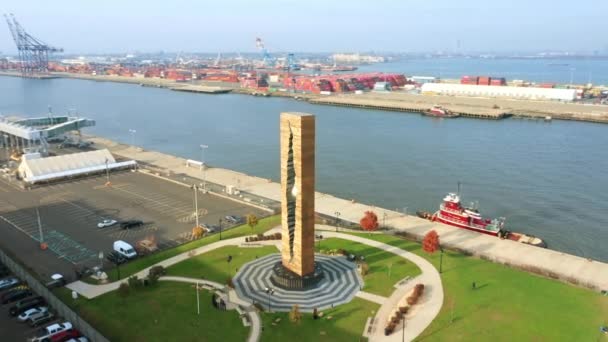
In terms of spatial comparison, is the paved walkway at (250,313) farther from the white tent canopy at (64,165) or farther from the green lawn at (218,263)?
the white tent canopy at (64,165)

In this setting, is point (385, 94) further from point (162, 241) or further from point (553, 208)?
point (162, 241)

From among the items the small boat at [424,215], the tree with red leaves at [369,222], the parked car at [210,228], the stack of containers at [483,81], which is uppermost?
the stack of containers at [483,81]

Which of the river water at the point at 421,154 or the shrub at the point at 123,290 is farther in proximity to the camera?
the river water at the point at 421,154

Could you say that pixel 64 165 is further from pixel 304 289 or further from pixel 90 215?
pixel 304 289

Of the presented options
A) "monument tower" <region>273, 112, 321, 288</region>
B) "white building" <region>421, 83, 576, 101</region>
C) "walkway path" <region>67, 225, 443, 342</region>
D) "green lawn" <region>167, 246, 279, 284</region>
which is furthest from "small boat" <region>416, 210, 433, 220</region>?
"white building" <region>421, 83, 576, 101</region>

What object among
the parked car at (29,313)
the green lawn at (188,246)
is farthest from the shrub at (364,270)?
→ the parked car at (29,313)

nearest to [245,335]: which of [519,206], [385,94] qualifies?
[519,206]
